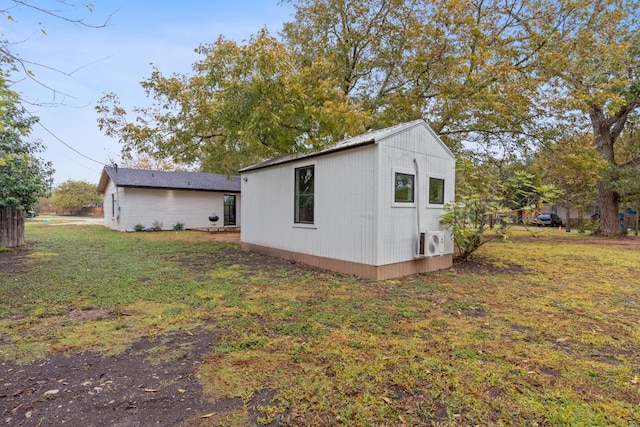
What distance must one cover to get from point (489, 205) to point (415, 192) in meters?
1.85

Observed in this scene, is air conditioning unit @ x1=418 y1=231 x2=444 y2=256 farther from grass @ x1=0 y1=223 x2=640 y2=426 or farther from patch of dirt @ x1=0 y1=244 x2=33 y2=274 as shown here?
patch of dirt @ x1=0 y1=244 x2=33 y2=274

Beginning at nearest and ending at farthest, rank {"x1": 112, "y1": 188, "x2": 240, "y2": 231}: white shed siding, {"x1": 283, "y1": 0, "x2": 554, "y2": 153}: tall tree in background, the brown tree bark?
{"x1": 283, "y1": 0, "x2": 554, "y2": 153}: tall tree in background
the brown tree bark
{"x1": 112, "y1": 188, "x2": 240, "y2": 231}: white shed siding

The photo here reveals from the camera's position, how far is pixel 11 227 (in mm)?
9359

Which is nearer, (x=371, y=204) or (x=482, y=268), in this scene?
(x=371, y=204)

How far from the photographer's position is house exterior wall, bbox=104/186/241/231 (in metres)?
16.0

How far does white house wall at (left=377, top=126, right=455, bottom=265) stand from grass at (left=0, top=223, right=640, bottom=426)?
0.66 m

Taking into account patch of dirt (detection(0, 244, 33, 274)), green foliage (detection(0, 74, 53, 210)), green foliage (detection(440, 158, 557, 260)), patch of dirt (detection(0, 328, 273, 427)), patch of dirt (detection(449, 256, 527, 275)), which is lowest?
patch of dirt (detection(0, 328, 273, 427))

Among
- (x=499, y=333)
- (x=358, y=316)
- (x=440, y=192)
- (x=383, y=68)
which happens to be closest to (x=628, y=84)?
(x=383, y=68)

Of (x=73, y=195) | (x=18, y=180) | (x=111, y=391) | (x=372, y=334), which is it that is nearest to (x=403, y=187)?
(x=372, y=334)

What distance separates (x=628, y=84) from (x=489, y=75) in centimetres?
646

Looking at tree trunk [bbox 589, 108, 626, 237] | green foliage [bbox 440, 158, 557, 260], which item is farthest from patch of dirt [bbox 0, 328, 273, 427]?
tree trunk [bbox 589, 108, 626, 237]

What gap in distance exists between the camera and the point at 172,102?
8.63m

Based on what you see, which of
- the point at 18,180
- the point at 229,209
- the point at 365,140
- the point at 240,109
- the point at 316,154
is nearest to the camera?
the point at 365,140

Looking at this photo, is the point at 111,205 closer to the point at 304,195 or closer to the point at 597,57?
the point at 304,195
